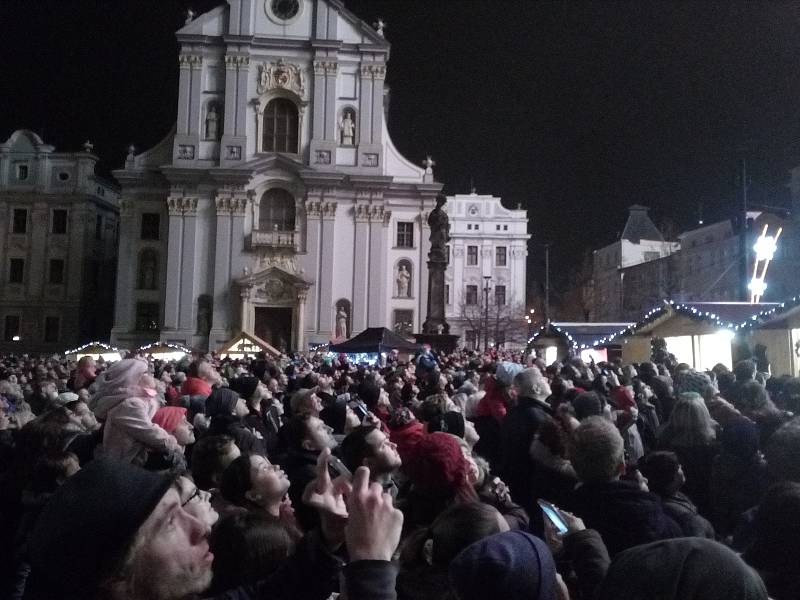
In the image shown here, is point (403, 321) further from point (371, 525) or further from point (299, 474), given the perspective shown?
point (371, 525)

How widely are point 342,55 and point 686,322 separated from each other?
106 feet

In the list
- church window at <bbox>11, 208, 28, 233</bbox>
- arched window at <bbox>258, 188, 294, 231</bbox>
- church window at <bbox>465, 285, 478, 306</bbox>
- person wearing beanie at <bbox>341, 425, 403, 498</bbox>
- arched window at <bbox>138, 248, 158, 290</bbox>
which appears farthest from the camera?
church window at <bbox>465, 285, 478, 306</bbox>

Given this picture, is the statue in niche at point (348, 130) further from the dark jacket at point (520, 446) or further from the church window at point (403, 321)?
the dark jacket at point (520, 446)

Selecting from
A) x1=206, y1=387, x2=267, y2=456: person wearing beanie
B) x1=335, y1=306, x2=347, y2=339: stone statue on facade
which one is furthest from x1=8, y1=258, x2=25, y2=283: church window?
x1=206, y1=387, x2=267, y2=456: person wearing beanie

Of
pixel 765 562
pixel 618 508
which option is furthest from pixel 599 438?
pixel 765 562

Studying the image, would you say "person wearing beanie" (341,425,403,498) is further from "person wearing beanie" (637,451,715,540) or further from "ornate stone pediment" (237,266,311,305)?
"ornate stone pediment" (237,266,311,305)

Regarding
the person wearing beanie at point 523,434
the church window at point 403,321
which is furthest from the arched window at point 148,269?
the person wearing beanie at point 523,434

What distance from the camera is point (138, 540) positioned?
6.23 feet

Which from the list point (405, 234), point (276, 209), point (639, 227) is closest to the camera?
point (276, 209)

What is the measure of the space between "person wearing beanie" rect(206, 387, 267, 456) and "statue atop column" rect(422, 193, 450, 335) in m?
23.8

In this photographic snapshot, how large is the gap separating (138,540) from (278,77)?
45208 mm

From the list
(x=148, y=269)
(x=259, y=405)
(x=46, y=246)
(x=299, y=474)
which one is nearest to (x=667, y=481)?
(x=299, y=474)

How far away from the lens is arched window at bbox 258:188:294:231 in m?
44.4

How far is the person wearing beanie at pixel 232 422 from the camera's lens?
17.4 ft
